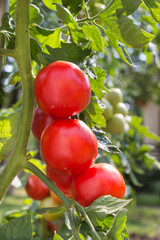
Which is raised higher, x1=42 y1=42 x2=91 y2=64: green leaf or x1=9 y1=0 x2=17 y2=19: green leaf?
x1=9 y1=0 x2=17 y2=19: green leaf

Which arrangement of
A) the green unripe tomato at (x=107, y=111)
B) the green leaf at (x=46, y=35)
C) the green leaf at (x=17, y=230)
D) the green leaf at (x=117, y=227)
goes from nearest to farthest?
the green leaf at (x=117, y=227)
the green leaf at (x=17, y=230)
the green leaf at (x=46, y=35)
the green unripe tomato at (x=107, y=111)

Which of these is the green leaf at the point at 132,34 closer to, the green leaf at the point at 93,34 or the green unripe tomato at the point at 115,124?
the green leaf at the point at 93,34

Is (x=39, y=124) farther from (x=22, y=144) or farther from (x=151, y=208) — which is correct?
(x=151, y=208)

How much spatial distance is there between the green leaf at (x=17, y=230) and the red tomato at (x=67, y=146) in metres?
0.11

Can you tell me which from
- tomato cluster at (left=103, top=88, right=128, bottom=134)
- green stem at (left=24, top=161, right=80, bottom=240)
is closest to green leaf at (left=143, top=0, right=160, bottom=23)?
green stem at (left=24, top=161, right=80, bottom=240)

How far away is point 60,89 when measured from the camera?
51cm

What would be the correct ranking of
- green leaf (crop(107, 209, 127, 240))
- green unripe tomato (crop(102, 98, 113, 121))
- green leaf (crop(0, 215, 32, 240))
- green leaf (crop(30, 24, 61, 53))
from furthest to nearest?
green unripe tomato (crop(102, 98, 113, 121))
green leaf (crop(30, 24, 61, 53))
green leaf (crop(0, 215, 32, 240))
green leaf (crop(107, 209, 127, 240))

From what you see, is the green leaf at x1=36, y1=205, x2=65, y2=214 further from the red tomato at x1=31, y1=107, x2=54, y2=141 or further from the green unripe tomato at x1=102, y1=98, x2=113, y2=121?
the green unripe tomato at x1=102, y1=98, x2=113, y2=121

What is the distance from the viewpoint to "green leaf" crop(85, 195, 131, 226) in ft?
1.54

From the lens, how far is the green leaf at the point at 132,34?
0.51 meters

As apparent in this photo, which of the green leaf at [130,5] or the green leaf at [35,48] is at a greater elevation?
the green leaf at [130,5]

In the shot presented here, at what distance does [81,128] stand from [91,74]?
110 millimetres

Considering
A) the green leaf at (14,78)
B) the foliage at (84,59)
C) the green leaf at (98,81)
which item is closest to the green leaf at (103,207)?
the foliage at (84,59)

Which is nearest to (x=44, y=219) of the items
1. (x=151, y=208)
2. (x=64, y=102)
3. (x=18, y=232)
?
(x=18, y=232)
